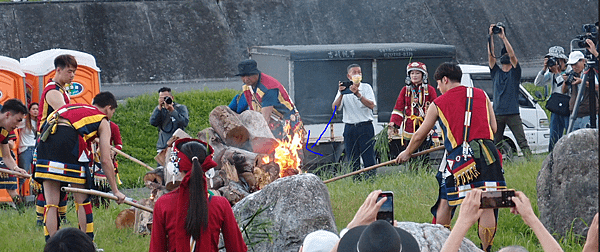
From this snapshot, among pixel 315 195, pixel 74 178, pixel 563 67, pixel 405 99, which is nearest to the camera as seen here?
pixel 315 195

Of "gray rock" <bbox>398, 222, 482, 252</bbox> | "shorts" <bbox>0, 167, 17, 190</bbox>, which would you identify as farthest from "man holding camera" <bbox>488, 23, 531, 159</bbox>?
"shorts" <bbox>0, 167, 17, 190</bbox>

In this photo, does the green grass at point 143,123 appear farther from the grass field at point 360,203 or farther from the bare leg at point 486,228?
the bare leg at point 486,228

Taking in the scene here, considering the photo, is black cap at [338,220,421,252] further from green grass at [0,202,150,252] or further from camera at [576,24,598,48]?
camera at [576,24,598,48]

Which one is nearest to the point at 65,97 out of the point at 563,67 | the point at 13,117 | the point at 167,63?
the point at 13,117

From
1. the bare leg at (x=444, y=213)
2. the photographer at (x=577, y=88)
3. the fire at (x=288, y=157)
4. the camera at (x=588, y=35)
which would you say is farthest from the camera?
the photographer at (x=577, y=88)

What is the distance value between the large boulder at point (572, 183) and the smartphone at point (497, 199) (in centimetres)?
341

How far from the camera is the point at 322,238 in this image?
136 inches

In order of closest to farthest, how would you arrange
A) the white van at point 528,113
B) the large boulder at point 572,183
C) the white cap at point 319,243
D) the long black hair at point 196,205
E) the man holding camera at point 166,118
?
the white cap at point 319,243 → the long black hair at point 196,205 → the large boulder at point 572,183 → the man holding camera at point 166,118 → the white van at point 528,113

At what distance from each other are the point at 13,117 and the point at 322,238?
5.96 metres

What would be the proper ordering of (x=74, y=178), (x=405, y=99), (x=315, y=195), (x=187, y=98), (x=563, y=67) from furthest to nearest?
(x=187, y=98), (x=563, y=67), (x=405, y=99), (x=74, y=178), (x=315, y=195)

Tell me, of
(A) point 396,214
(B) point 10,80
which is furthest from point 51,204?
(B) point 10,80

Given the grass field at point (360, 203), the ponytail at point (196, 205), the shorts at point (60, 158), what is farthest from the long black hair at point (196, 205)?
the grass field at point (360, 203)

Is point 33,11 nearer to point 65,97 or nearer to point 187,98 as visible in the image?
point 187,98

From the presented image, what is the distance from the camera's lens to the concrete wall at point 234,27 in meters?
23.6
